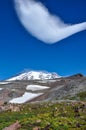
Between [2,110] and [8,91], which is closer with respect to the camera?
[2,110]

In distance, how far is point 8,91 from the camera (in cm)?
9825

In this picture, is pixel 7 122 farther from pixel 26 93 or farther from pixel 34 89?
pixel 34 89

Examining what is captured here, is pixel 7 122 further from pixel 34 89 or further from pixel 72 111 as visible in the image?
pixel 34 89

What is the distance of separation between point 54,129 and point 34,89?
243 feet

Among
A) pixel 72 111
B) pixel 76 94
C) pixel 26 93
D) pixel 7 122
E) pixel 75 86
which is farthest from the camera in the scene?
pixel 26 93

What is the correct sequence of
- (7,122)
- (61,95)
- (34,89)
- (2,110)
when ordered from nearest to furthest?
(7,122)
(2,110)
(61,95)
(34,89)

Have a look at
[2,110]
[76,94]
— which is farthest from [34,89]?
[2,110]

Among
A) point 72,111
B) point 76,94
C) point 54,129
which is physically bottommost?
point 54,129

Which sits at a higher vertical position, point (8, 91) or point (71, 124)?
point (8, 91)

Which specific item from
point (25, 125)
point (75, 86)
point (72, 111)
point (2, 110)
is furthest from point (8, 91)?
point (25, 125)

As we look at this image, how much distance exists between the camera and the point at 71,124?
35.0 meters

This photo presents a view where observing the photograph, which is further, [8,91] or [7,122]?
[8,91]

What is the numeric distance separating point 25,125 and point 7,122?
5.32 metres

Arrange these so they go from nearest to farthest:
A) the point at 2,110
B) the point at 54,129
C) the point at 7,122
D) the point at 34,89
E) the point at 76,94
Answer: the point at 54,129, the point at 7,122, the point at 2,110, the point at 76,94, the point at 34,89
